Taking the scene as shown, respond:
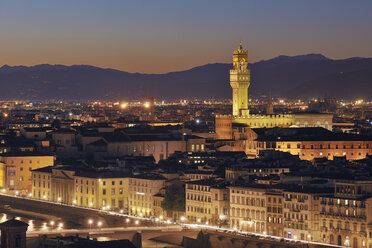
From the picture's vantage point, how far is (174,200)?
267 feet

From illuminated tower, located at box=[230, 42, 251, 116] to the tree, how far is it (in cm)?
3956

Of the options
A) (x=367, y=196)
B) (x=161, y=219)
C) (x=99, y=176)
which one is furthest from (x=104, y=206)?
(x=367, y=196)

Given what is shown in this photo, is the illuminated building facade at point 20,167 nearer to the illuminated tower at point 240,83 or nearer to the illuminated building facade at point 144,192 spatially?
the illuminated building facade at point 144,192

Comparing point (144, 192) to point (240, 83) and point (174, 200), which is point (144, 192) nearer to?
point (174, 200)

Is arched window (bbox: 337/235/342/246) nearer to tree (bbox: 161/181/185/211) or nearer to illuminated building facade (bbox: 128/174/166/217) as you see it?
tree (bbox: 161/181/185/211)

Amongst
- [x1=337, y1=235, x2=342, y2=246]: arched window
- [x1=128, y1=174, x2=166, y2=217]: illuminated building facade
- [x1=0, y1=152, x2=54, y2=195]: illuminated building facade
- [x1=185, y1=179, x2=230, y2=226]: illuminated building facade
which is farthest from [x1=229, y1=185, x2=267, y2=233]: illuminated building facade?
[x1=0, y1=152, x2=54, y2=195]: illuminated building facade

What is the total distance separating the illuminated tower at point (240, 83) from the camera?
401ft

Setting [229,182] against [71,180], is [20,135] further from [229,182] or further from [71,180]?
[229,182]

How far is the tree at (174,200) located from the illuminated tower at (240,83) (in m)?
39.6

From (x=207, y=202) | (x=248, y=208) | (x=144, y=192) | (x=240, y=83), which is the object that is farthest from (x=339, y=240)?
(x=240, y=83)

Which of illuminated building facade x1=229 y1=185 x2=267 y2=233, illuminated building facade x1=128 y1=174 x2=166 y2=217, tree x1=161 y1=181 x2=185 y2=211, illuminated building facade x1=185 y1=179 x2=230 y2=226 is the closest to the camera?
illuminated building facade x1=229 y1=185 x2=267 y2=233

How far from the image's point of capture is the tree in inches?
3177

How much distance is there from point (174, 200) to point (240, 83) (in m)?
42.9

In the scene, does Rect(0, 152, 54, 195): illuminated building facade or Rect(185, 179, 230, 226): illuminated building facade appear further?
Rect(0, 152, 54, 195): illuminated building facade
